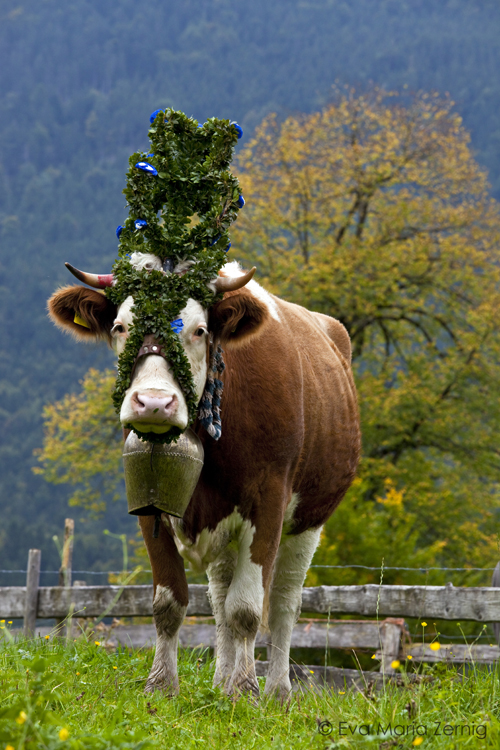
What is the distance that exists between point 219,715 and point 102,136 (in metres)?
186

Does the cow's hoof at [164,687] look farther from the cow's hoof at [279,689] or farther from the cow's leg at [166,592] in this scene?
the cow's hoof at [279,689]

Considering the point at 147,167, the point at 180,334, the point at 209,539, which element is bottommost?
the point at 209,539

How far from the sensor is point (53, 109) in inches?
7441

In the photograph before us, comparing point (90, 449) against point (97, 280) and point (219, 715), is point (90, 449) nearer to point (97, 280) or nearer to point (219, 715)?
point (97, 280)

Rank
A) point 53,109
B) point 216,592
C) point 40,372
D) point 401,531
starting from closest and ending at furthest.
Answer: point 216,592 < point 401,531 < point 40,372 < point 53,109

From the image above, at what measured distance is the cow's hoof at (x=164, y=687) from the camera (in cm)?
433

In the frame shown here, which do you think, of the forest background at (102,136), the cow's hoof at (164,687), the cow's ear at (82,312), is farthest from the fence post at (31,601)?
the forest background at (102,136)

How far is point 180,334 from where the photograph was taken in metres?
3.99

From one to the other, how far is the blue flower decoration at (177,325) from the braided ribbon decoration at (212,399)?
0.36 metres

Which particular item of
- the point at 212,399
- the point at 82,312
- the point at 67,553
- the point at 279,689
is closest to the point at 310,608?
the point at 67,553

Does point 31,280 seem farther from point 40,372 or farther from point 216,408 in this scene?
point 216,408

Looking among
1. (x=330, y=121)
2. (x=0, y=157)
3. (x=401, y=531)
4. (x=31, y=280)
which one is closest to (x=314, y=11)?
(x=0, y=157)

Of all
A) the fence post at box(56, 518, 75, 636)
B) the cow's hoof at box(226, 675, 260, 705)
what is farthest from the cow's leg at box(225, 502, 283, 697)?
the fence post at box(56, 518, 75, 636)

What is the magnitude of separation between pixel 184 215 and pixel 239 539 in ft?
5.98
